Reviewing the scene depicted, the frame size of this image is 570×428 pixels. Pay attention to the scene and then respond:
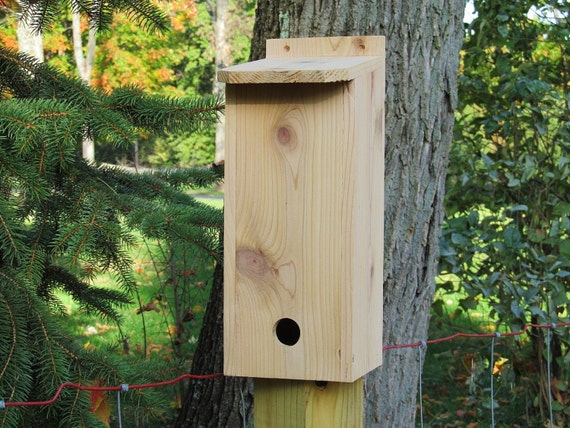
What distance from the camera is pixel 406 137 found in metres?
2.76

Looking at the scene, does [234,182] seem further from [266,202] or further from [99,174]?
[99,174]

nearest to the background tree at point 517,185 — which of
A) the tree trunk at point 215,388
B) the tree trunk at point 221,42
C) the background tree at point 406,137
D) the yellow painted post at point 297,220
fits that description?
the background tree at point 406,137

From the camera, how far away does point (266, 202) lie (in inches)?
73.7

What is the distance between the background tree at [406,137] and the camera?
270cm

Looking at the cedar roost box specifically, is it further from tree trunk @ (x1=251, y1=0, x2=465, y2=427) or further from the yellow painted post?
tree trunk @ (x1=251, y1=0, x2=465, y2=427)

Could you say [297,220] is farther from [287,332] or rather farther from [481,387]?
[481,387]

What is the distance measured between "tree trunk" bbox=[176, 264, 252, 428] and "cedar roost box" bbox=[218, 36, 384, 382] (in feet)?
4.38

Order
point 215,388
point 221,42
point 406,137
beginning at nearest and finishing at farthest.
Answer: point 406,137
point 215,388
point 221,42

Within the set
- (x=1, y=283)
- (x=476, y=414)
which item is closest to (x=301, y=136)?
(x=1, y=283)

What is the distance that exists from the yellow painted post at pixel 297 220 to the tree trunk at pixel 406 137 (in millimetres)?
783

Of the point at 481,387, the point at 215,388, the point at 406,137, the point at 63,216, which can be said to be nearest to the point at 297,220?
the point at 63,216

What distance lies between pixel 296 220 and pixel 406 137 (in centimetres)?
101

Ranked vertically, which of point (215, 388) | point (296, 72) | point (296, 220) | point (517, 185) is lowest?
point (215, 388)

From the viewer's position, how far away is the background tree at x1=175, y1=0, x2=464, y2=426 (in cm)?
270
